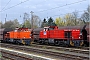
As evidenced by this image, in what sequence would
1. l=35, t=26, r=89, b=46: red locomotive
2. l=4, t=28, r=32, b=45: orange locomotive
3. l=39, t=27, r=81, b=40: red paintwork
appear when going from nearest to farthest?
l=35, t=26, r=89, b=46: red locomotive, l=39, t=27, r=81, b=40: red paintwork, l=4, t=28, r=32, b=45: orange locomotive

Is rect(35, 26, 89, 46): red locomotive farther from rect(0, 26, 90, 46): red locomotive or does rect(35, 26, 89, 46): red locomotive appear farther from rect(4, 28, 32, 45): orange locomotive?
rect(4, 28, 32, 45): orange locomotive

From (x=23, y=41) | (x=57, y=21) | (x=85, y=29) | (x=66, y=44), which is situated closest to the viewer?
(x=85, y=29)

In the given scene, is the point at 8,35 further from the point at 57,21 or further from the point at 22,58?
the point at 57,21

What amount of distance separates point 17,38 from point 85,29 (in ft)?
37.3

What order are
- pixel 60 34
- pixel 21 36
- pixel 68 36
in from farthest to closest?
pixel 21 36 → pixel 60 34 → pixel 68 36

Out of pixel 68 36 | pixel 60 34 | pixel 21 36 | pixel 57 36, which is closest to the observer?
pixel 68 36

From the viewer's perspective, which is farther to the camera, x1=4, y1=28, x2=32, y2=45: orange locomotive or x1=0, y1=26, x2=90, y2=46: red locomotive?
x1=4, y1=28, x2=32, y2=45: orange locomotive

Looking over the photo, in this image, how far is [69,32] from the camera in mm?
24578

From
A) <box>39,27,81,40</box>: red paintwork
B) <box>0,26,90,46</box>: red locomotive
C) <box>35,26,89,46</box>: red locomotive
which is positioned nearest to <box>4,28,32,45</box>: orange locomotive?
<box>0,26,90,46</box>: red locomotive

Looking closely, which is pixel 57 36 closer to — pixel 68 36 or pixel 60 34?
pixel 60 34

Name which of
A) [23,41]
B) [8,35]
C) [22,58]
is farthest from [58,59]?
[8,35]

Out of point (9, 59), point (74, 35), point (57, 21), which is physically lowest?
point (9, 59)

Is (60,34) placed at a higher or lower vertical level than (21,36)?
higher

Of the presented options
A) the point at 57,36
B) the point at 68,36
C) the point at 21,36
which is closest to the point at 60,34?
the point at 57,36
